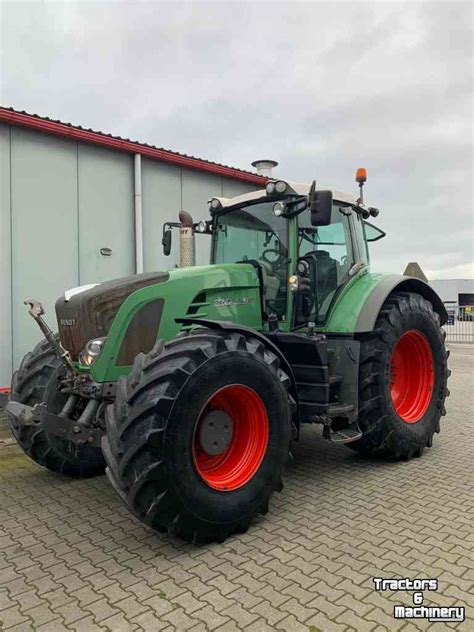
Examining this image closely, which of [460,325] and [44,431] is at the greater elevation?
[460,325]

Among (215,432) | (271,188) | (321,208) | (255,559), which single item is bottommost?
(255,559)

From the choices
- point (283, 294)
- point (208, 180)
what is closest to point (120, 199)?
point (208, 180)

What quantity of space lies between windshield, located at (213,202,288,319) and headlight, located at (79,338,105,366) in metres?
1.53

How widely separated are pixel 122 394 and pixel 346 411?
Result: 2117mm

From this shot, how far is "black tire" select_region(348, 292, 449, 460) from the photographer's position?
446 centimetres

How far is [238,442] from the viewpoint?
348 cm

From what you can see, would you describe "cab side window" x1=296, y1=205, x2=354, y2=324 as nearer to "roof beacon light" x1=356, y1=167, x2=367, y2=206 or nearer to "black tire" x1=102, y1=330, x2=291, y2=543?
"roof beacon light" x1=356, y1=167, x2=367, y2=206

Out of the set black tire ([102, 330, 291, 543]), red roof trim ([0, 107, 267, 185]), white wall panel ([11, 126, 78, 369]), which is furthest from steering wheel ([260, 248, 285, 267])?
red roof trim ([0, 107, 267, 185])

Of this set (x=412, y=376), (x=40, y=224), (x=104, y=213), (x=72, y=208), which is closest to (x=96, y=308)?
(x=412, y=376)

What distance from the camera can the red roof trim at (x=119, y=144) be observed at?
676 centimetres

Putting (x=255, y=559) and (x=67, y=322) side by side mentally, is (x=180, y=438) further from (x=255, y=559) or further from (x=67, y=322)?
(x=67, y=322)

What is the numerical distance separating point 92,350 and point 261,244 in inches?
73.3

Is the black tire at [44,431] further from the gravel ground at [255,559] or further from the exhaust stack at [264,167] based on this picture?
the exhaust stack at [264,167]

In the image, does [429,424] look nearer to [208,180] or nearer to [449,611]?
[449,611]
